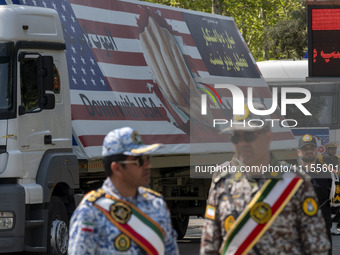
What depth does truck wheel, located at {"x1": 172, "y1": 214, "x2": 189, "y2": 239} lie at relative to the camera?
18109mm

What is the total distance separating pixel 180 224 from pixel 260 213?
1240 centimetres

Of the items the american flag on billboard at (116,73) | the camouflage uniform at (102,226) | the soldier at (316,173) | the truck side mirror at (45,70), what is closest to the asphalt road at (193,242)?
the american flag on billboard at (116,73)

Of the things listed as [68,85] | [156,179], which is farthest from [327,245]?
[156,179]

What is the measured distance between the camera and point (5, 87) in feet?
39.7

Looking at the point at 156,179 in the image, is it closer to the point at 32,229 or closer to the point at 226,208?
the point at 32,229

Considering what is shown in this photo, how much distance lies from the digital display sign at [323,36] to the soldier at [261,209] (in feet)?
47.5

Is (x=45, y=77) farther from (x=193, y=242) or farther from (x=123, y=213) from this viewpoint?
(x=193, y=242)

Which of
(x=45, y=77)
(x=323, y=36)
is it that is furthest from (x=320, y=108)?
(x=45, y=77)

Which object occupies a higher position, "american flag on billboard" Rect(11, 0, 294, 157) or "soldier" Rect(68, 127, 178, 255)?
"american flag on billboard" Rect(11, 0, 294, 157)

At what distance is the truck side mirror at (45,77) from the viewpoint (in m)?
12.1

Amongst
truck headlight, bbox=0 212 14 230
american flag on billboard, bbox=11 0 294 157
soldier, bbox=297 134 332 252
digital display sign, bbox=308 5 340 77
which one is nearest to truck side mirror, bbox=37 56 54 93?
american flag on billboard, bbox=11 0 294 157

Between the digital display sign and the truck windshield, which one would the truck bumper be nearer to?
the truck windshield

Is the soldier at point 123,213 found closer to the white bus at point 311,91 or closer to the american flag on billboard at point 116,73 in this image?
the american flag on billboard at point 116,73

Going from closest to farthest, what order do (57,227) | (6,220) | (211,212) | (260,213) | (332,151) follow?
1. (260,213)
2. (211,212)
3. (6,220)
4. (57,227)
5. (332,151)
